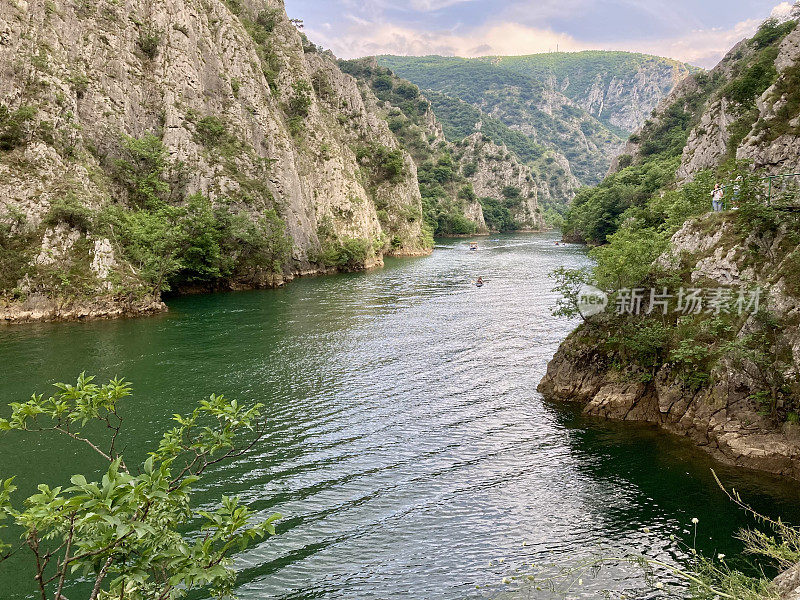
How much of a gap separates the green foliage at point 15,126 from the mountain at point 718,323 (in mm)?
38711

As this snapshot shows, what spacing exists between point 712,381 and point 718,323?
1.94m

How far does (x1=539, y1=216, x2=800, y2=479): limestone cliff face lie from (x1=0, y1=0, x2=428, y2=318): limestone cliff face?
103 feet

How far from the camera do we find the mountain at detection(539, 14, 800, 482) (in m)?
16.3

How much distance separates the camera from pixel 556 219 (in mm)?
169375

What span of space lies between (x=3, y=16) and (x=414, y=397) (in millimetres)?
43837

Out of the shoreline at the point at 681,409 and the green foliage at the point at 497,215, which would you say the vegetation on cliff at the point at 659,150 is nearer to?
the shoreline at the point at 681,409

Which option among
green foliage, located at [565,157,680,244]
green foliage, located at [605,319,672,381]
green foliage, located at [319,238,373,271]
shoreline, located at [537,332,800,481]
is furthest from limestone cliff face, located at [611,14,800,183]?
green foliage, located at [319,238,373,271]

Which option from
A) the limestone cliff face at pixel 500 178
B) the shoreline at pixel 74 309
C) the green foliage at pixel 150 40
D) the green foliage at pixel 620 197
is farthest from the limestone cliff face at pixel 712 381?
the limestone cliff face at pixel 500 178

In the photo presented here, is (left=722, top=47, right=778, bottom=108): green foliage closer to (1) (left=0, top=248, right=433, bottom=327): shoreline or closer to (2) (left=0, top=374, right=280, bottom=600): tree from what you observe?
(1) (left=0, top=248, right=433, bottom=327): shoreline

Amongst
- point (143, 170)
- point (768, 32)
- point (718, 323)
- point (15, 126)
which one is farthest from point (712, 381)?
point (768, 32)

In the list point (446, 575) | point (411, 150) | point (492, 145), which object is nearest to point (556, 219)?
point (492, 145)

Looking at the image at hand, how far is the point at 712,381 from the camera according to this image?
58.8 feet

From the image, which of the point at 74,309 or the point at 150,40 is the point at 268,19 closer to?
the point at 150,40

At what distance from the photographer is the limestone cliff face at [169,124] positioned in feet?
125
